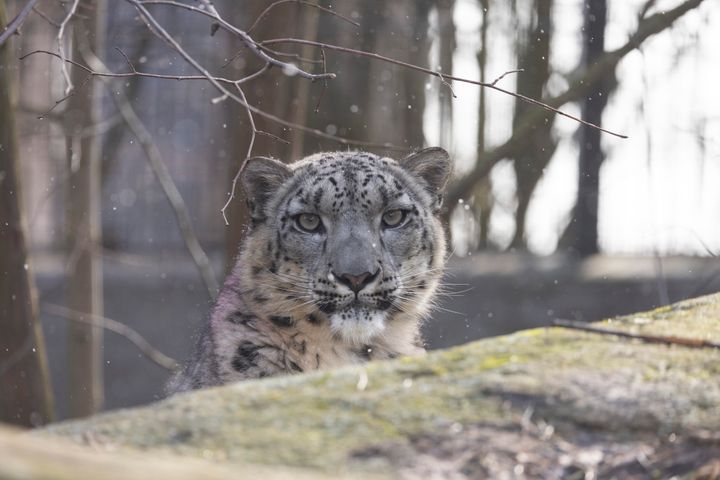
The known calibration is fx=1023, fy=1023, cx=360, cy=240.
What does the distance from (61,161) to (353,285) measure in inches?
297

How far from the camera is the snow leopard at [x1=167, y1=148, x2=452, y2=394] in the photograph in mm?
4312

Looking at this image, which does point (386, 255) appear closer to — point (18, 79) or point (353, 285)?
point (353, 285)

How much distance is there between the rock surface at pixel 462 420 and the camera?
1.99 m

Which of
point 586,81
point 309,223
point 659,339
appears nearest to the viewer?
point 659,339

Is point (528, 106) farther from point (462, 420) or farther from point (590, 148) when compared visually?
point (462, 420)

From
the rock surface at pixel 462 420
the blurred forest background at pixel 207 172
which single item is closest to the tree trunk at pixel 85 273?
the blurred forest background at pixel 207 172

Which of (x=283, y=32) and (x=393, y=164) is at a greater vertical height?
(x=283, y=32)

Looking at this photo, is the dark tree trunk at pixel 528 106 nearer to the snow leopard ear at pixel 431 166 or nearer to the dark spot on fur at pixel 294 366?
the snow leopard ear at pixel 431 166

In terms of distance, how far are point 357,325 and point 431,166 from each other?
1.22 meters

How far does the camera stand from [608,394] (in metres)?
2.30

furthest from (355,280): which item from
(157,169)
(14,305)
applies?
(157,169)

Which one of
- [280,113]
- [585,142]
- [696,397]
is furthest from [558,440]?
[585,142]

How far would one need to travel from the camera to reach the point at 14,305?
6473mm

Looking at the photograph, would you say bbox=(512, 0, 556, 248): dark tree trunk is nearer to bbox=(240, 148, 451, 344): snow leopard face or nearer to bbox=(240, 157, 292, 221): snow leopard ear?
bbox=(240, 148, 451, 344): snow leopard face
